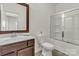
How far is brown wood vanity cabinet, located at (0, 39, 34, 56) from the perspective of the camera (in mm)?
1264

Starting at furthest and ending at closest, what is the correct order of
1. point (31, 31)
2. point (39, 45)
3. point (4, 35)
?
point (31, 31) → point (39, 45) → point (4, 35)

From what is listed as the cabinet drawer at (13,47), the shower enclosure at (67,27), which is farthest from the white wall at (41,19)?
the cabinet drawer at (13,47)

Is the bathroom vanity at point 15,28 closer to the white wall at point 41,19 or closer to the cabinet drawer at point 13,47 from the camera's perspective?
the cabinet drawer at point 13,47

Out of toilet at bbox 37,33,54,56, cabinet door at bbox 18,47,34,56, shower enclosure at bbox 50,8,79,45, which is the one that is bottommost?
cabinet door at bbox 18,47,34,56

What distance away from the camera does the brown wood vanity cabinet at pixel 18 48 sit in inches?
49.8

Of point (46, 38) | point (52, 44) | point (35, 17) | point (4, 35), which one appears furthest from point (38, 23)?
point (4, 35)

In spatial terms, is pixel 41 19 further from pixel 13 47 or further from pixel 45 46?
pixel 13 47

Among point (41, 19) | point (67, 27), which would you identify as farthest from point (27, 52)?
point (67, 27)

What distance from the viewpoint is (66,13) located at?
191 cm

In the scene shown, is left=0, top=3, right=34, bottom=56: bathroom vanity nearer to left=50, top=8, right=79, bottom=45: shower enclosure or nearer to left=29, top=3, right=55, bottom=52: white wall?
left=29, top=3, right=55, bottom=52: white wall

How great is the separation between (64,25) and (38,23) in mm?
593

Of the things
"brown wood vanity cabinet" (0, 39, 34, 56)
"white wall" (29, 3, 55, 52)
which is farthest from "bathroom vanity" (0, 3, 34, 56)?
"white wall" (29, 3, 55, 52)

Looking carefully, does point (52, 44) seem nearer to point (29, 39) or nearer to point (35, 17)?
point (29, 39)

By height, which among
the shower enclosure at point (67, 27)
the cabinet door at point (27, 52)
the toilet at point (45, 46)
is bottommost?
the cabinet door at point (27, 52)
